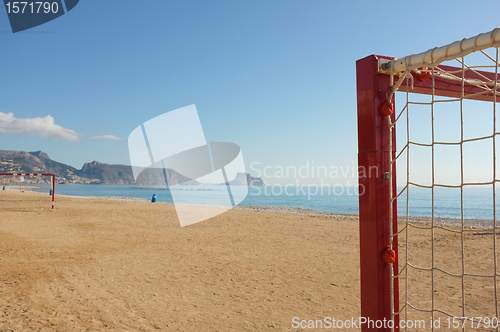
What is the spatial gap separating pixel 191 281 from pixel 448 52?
4706 mm

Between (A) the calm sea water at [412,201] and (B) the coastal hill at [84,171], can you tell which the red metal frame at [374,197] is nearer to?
(A) the calm sea water at [412,201]

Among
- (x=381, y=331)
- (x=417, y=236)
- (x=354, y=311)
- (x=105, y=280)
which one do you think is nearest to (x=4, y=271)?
(x=105, y=280)

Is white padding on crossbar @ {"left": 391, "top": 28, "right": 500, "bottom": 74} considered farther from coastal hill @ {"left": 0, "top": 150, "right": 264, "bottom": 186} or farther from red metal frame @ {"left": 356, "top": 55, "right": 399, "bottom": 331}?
coastal hill @ {"left": 0, "top": 150, "right": 264, "bottom": 186}

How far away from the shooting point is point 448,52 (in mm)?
2225

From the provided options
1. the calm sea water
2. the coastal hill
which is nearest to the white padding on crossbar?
the calm sea water

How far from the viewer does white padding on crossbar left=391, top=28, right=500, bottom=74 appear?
206cm

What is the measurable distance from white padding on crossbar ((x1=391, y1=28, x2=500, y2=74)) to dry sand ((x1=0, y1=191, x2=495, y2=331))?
302cm

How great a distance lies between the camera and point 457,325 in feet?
12.4

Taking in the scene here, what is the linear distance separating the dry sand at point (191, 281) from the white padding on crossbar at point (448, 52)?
3020 millimetres

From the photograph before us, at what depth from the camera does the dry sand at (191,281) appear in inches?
152

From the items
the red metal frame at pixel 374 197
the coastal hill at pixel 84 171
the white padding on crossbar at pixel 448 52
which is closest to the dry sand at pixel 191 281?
the red metal frame at pixel 374 197

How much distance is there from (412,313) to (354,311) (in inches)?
27.8

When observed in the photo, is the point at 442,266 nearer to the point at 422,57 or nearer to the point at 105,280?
the point at 422,57

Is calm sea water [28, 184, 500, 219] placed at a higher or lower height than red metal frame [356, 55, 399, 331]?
lower
